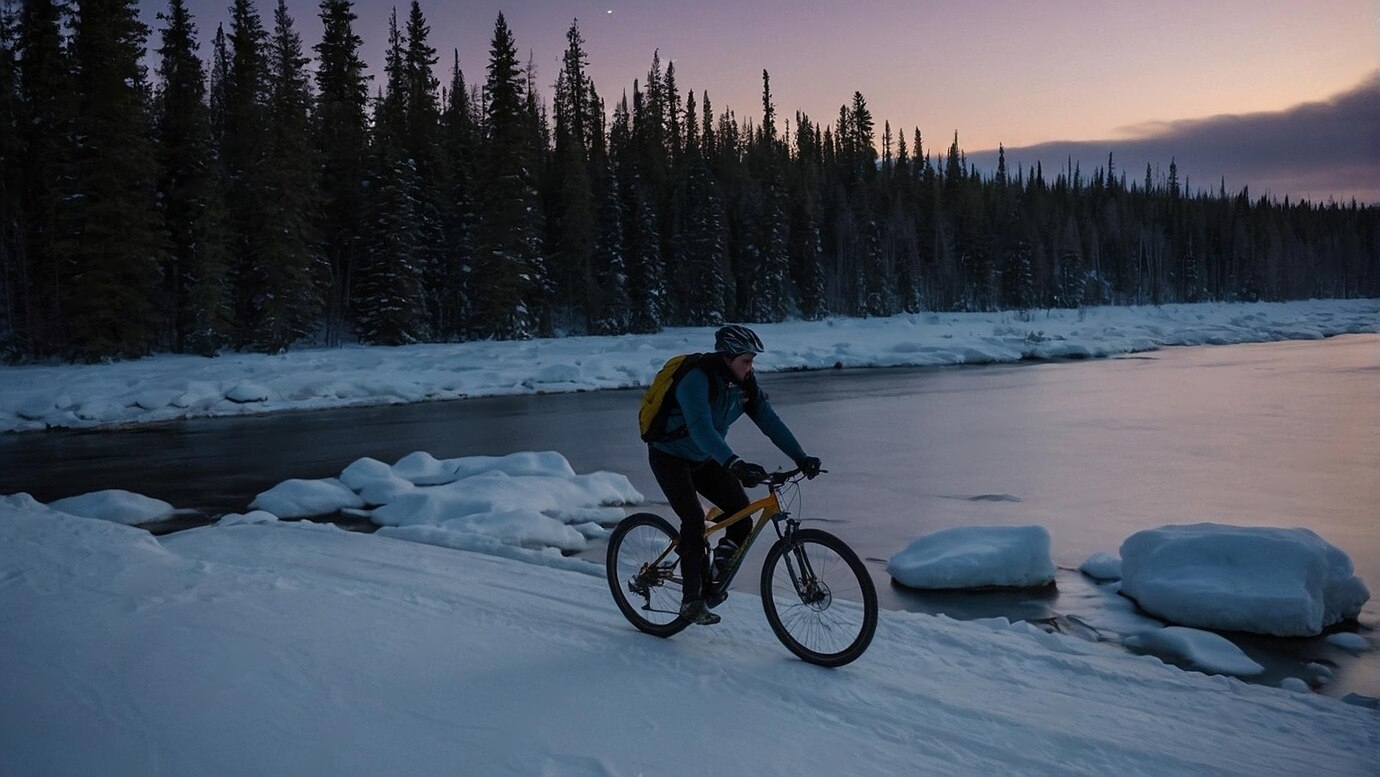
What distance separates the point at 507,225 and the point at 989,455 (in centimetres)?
3247

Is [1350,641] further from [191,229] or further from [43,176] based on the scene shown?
[43,176]

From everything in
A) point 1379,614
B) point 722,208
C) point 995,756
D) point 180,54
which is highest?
→ point 180,54

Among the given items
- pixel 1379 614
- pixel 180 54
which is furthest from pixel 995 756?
pixel 180 54

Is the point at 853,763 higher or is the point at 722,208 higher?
the point at 722,208

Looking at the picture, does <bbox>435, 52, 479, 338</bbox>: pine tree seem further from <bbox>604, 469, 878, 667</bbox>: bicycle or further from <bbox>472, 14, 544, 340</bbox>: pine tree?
<bbox>604, 469, 878, 667</bbox>: bicycle

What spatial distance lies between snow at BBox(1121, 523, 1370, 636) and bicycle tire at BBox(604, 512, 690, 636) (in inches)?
155

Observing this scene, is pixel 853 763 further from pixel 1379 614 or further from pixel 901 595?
pixel 1379 614

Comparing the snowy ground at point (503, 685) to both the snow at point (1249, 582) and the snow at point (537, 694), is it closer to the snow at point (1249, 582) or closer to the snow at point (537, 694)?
the snow at point (537, 694)

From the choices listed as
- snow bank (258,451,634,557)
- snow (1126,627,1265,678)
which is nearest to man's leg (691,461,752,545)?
snow (1126,627,1265,678)

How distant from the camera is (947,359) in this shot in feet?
137

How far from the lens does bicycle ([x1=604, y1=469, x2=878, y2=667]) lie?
4.66m

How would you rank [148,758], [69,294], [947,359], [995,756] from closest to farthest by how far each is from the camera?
[148,758]
[995,756]
[69,294]
[947,359]

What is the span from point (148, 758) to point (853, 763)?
2610mm

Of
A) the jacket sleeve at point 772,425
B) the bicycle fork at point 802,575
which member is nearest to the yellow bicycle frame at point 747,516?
the bicycle fork at point 802,575
